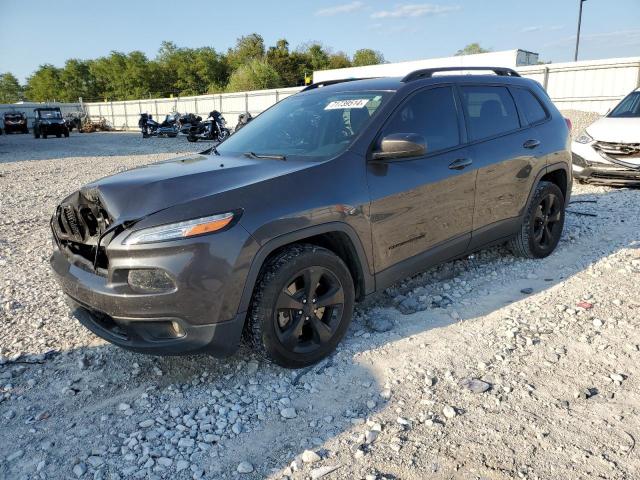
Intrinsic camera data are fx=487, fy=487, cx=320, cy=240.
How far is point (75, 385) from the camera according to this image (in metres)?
3.00

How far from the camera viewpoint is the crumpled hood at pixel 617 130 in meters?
7.53

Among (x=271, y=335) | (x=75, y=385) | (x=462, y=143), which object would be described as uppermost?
(x=462, y=143)

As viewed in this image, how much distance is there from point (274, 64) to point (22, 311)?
209ft

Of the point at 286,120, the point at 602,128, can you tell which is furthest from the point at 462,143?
the point at 602,128

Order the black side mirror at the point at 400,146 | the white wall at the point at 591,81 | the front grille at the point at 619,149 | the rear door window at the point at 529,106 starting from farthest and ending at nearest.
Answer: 1. the white wall at the point at 591,81
2. the front grille at the point at 619,149
3. the rear door window at the point at 529,106
4. the black side mirror at the point at 400,146

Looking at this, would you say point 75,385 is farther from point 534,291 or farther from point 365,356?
point 534,291

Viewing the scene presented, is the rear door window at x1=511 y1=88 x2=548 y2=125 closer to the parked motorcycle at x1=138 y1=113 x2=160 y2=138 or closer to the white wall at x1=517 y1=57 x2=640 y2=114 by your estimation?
the white wall at x1=517 y1=57 x2=640 y2=114

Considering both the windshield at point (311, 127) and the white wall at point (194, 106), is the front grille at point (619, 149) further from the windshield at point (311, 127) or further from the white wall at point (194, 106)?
the white wall at point (194, 106)

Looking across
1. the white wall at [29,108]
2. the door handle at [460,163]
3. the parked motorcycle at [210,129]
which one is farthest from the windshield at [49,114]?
the door handle at [460,163]

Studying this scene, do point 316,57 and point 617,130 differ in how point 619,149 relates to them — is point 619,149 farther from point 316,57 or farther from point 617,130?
point 316,57

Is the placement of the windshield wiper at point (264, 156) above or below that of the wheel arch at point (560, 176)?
above

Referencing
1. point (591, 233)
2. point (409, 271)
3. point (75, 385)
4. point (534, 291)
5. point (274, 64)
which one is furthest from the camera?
point (274, 64)

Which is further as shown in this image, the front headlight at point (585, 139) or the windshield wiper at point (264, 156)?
the front headlight at point (585, 139)

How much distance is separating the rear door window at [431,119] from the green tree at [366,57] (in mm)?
77619
